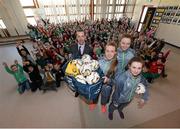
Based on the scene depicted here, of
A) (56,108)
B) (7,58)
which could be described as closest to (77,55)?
Result: (56,108)

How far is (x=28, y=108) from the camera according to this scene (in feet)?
7.38

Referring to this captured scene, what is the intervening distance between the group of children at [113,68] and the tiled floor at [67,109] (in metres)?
0.18

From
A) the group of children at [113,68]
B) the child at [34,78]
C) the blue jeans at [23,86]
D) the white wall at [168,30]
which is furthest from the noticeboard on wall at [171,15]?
the blue jeans at [23,86]

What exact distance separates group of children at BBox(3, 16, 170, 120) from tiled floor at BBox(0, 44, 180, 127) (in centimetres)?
18

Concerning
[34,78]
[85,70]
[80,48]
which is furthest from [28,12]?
[85,70]

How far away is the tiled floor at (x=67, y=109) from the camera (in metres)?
1.95

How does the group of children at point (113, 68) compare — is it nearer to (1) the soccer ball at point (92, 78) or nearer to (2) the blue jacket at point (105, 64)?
(2) the blue jacket at point (105, 64)

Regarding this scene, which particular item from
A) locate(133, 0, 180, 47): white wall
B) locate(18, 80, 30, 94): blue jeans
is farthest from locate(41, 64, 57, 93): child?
locate(133, 0, 180, 47): white wall

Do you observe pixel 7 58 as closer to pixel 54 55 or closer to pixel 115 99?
pixel 54 55

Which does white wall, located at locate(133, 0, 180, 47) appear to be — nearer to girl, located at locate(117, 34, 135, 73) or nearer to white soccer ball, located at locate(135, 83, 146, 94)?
girl, located at locate(117, 34, 135, 73)

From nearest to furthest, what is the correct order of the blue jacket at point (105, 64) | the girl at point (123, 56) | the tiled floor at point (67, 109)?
the blue jacket at point (105, 64) → the girl at point (123, 56) → the tiled floor at point (67, 109)

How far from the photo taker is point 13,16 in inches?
282

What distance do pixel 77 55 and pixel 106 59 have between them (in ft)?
1.46

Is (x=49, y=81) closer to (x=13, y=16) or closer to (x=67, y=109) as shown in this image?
(x=67, y=109)
